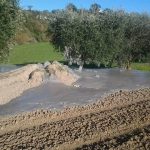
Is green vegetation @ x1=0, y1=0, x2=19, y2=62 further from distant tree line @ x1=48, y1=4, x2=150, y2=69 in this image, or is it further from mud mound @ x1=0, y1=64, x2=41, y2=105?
distant tree line @ x1=48, y1=4, x2=150, y2=69

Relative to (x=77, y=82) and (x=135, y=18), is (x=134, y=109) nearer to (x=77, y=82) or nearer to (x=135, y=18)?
(x=77, y=82)

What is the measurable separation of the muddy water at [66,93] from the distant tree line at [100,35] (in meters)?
6.75

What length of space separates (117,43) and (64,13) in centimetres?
748

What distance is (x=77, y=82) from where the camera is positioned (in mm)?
38344

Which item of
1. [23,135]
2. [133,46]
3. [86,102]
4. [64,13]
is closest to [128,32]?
[133,46]

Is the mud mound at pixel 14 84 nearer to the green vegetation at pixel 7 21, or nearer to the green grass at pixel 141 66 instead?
the green vegetation at pixel 7 21

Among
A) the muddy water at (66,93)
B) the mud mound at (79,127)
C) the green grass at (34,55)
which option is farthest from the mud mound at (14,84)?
the green grass at (34,55)

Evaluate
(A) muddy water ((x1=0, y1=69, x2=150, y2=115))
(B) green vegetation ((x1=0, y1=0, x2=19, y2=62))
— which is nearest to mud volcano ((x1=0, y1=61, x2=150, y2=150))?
(A) muddy water ((x1=0, y1=69, x2=150, y2=115))

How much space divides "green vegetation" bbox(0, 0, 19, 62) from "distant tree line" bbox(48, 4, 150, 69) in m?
21.5

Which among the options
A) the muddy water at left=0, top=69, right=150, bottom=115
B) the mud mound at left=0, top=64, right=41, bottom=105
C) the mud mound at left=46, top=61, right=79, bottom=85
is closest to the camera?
the muddy water at left=0, top=69, right=150, bottom=115

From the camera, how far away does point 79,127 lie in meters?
18.9

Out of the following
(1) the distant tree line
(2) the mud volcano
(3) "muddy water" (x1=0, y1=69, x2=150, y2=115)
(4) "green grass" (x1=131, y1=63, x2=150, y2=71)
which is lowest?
(4) "green grass" (x1=131, y1=63, x2=150, y2=71)

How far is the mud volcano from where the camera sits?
1627cm

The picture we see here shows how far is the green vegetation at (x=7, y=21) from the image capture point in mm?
25494
